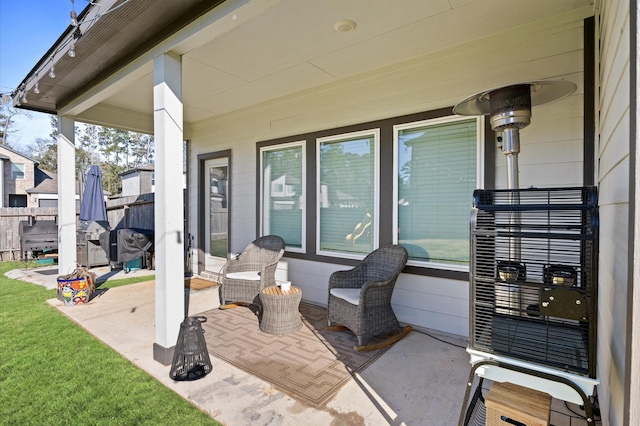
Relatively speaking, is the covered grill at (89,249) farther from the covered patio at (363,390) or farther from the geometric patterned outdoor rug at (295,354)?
the geometric patterned outdoor rug at (295,354)

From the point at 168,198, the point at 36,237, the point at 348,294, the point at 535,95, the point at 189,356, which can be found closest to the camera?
the point at 535,95

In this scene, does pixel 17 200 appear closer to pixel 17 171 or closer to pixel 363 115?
pixel 17 171

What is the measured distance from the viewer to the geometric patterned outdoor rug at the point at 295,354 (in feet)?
8.26

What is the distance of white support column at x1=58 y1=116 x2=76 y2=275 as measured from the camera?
5012 millimetres

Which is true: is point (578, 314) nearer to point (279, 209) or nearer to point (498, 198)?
point (498, 198)

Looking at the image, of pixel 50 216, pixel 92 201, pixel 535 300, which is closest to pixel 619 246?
pixel 535 300

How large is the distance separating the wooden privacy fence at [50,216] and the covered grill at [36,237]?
3.00 ft

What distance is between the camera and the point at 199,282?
5867 millimetres

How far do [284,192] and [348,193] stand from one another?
1220mm

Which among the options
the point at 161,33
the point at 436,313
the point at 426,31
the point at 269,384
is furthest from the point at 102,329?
the point at 426,31

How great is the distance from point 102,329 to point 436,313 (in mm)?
3672

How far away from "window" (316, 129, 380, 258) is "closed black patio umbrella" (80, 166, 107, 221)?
13.8 feet

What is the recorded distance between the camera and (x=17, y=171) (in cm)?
1839

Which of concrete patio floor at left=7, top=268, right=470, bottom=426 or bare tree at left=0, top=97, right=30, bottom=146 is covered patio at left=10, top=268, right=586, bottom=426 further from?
bare tree at left=0, top=97, right=30, bottom=146
